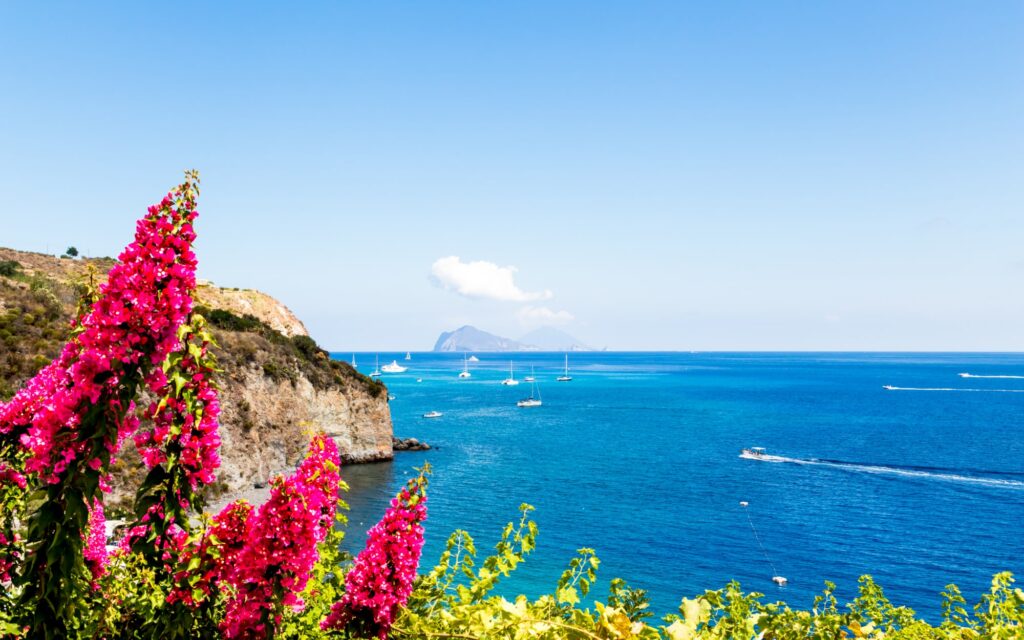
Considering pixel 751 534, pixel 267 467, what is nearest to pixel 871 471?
pixel 751 534

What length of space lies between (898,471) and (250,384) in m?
62.0

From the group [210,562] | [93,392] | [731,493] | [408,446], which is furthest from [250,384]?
[93,392]

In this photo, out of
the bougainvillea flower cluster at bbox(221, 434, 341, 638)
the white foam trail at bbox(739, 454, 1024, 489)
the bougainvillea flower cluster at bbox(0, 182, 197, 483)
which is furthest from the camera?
the white foam trail at bbox(739, 454, 1024, 489)

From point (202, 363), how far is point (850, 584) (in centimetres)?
3859

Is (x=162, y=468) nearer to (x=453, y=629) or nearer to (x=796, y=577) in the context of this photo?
(x=453, y=629)

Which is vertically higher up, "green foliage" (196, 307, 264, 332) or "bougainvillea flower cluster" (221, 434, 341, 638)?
"green foliage" (196, 307, 264, 332)

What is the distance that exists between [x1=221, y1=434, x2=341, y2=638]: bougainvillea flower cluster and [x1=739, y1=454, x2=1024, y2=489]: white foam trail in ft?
227

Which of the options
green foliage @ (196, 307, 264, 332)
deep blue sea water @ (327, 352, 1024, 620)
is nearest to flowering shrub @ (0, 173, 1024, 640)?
deep blue sea water @ (327, 352, 1024, 620)

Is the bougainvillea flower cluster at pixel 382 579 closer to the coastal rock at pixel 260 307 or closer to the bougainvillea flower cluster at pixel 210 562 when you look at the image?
the bougainvillea flower cluster at pixel 210 562

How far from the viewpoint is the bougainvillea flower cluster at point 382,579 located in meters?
3.72

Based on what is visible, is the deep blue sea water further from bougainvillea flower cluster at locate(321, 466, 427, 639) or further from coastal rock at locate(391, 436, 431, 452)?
bougainvillea flower cluster at locate(321, 466, 427, 639)

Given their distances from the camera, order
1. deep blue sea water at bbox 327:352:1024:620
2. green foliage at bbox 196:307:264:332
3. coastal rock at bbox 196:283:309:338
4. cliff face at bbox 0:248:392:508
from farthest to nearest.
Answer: coastal rock at bbox 196:283:309:338 < green foliage at bbox 196:307:264:332 < deep blue sea water at bbox 327:352:1024:620 < cliff face at bbox 0:248:392:508

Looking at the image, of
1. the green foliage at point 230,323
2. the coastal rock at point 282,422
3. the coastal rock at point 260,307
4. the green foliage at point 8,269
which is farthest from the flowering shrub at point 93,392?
the coastal rock at point 260,307

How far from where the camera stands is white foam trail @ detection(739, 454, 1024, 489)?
2201 inches
